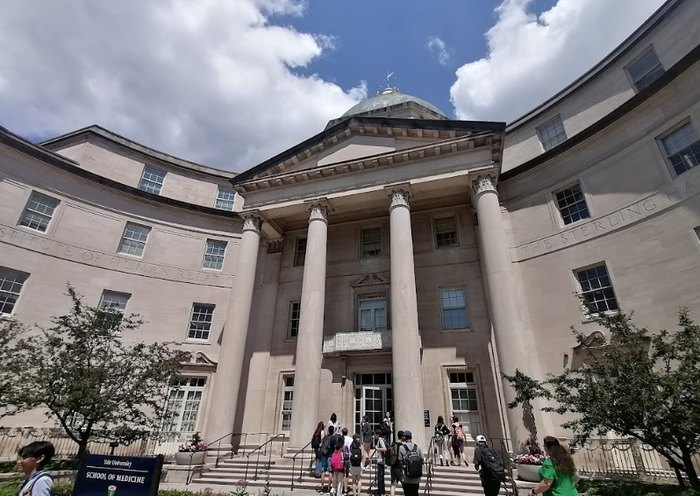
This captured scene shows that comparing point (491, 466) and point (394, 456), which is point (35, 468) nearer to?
point (394, 456)

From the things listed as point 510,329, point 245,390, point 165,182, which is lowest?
point 245,390

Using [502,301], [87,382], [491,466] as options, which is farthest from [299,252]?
[491,466]

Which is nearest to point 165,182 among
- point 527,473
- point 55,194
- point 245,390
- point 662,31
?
point 55,194

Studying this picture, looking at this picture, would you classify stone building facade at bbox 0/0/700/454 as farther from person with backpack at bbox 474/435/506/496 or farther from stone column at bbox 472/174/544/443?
person with backpack at bbox 474/435/506/496

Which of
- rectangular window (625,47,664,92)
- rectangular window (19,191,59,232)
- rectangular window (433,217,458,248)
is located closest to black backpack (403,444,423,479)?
rectangular window (433,217,458,248)

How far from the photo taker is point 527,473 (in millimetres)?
10477

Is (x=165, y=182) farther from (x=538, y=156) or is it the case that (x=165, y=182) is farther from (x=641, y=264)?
(x=641, y=264)

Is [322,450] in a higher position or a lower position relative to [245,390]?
lower

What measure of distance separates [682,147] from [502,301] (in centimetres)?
907

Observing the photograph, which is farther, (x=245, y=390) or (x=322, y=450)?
(x=245, y=390)

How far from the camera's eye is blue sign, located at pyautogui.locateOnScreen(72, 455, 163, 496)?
5926 millimetres

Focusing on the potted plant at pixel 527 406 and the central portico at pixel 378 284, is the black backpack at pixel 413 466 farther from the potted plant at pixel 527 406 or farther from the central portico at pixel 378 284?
the central portico at pixel 378 284

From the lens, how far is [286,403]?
1941cm

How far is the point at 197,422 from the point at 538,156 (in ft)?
72.5
